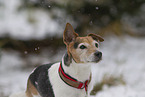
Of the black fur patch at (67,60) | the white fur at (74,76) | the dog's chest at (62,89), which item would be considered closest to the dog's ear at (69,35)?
the black fur patch at (67,60)

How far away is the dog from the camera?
6.29 feet

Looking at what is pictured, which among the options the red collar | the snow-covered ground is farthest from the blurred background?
the red collar

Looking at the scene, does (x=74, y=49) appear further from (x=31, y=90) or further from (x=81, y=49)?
(x=31, y=90)

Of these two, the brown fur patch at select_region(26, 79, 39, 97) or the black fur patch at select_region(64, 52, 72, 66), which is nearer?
the black fur patch at select_region(64, 52, 72, 66)

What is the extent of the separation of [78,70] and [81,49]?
21cm

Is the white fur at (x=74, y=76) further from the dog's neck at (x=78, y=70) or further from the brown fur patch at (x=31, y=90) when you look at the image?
the brown fur patch at (x=31, y=90)

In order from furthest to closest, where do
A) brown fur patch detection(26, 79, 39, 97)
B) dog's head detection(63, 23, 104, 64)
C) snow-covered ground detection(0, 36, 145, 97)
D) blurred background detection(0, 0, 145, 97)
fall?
blurred background detection(0, 0, 145, 97) < snow-covered ground detection(0, 36, 145, 97) < brown fur patch detection(26, 79, 39, 97) < dog's head detection(63, 23, 104, 64)

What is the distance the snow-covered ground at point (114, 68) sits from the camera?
3768 millimetres

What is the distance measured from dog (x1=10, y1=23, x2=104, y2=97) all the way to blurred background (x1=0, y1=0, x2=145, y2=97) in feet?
7.91

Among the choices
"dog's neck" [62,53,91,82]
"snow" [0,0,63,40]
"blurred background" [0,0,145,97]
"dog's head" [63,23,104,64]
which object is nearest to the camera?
"dog's head" [63,23,104,64]

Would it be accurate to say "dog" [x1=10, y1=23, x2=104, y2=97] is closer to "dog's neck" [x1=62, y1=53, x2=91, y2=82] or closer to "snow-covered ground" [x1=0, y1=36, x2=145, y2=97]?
"dog's neck" [x1=62, y1=53, x2=91, y2=82]

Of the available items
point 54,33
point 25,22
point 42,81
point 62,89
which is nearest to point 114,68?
point 54,33

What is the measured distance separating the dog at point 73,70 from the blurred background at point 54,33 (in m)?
2.41

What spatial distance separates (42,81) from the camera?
2.15 m
